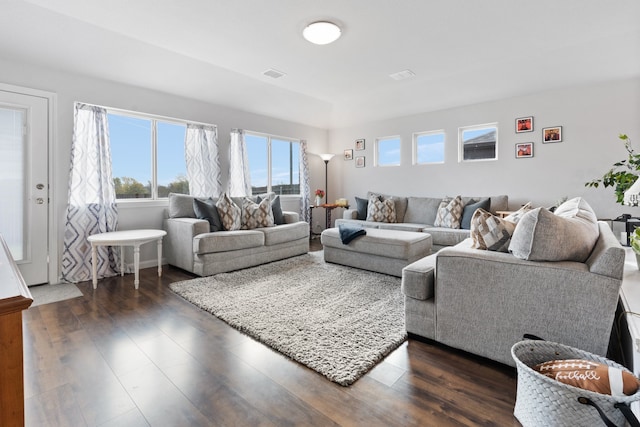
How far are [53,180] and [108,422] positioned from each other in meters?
3.08

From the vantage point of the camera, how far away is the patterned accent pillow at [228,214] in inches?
157

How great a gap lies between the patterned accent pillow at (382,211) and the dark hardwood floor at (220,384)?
10.7 ft

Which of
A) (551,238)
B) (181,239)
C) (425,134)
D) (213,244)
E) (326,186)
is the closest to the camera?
(551,238)

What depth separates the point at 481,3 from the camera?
2.63 meters

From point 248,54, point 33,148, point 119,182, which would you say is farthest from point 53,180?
point 248,54

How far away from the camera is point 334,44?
3.42 m

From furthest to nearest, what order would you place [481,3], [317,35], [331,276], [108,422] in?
[331,276] → [317,35] → [481,3] → [108,422]

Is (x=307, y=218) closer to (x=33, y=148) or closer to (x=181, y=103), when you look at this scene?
(x=181, y=103)

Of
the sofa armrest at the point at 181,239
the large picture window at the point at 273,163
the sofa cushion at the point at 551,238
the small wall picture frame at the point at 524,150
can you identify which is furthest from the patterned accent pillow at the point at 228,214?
the small wall picture frame at the point at 524,150

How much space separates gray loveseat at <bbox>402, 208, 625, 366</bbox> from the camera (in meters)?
1.47

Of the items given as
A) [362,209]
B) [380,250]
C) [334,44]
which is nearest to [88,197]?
[334,44]

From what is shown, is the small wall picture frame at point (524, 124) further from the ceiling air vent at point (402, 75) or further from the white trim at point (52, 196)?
the white trim at point (52, 196)

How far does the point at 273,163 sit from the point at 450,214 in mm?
3281

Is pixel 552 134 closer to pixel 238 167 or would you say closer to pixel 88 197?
pixel 238 167
